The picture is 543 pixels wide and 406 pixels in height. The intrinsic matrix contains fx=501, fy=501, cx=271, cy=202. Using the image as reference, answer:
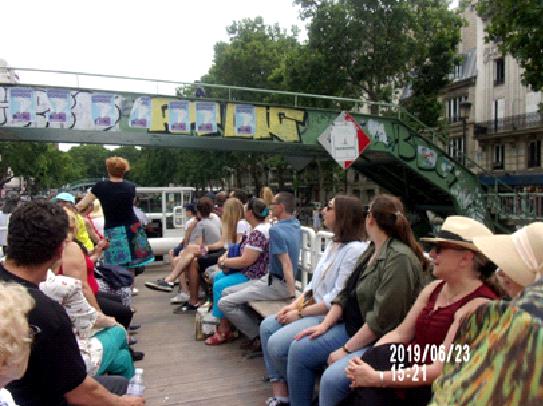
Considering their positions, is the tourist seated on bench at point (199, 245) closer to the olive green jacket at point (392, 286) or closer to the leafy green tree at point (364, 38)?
the olive green jacket at point (392, 286)

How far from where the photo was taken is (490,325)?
144cm

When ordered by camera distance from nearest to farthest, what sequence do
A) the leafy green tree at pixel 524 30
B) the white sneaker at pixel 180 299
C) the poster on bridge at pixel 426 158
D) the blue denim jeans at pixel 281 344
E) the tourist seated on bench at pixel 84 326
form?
the tourist seated on bench at pixel 84 326, the blue denim jeans at pixel 281 344, the white sneaker at pixel 180 299, the leafy green tree at pixel 524 30, the poster on bridge at pixel 426 158

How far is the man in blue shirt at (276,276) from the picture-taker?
4906 millimetres

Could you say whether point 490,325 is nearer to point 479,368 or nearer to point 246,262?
point 479,368

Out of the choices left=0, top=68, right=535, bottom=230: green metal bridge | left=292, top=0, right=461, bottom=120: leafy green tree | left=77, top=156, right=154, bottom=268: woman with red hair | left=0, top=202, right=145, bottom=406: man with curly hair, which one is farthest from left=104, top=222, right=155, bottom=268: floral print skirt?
left=292, top=0, right=461, bottom=120: leafy green tree

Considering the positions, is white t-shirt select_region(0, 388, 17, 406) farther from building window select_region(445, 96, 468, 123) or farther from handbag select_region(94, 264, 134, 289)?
building window select_region(445, 96, 468, 123)

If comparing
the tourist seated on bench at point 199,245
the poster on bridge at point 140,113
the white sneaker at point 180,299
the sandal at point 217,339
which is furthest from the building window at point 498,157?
the sandal at point 217,339

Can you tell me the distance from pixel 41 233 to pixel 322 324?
1.99 m

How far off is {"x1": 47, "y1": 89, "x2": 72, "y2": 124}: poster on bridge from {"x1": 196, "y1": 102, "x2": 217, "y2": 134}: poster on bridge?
125 inches

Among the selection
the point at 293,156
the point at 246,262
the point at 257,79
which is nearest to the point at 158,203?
the point at 293,156

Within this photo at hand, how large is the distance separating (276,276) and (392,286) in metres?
2.11

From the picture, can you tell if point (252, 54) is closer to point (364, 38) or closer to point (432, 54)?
point (364, 38)

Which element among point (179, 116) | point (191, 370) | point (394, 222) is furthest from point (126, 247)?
point (179, 116)

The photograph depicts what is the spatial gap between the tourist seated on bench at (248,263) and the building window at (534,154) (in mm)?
34400
